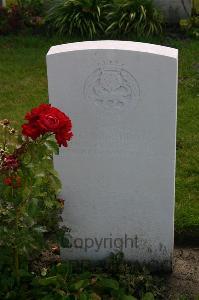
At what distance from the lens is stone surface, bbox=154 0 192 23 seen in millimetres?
9438

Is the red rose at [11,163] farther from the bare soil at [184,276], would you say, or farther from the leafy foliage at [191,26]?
the leafy foliage at [191,26]

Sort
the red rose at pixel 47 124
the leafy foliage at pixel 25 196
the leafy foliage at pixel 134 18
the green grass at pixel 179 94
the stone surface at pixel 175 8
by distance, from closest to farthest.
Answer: the red rose at pixel 47 124 < the leafy foliage at pixel 25 196 < the green grass at pixel 179 94 < the leafy foliage at pixel 134 18 < the stone surface at pixel 175 8

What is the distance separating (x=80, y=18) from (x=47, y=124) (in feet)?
19.3

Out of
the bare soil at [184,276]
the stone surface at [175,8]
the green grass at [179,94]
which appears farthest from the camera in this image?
the stone surface at [175,8]

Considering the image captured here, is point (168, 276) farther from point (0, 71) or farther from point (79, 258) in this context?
point (0, 71)

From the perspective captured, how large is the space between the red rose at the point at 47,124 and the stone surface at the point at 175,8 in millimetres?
6435

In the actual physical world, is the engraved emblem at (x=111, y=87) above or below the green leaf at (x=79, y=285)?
above

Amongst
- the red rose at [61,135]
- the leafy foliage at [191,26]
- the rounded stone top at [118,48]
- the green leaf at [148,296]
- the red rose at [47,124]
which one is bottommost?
the green leaf at [148,296]

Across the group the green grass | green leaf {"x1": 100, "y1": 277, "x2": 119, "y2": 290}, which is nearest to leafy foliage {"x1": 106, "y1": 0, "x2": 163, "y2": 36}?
the green grass

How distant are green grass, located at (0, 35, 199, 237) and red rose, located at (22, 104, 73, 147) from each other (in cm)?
157

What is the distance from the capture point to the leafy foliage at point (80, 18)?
8875 mm

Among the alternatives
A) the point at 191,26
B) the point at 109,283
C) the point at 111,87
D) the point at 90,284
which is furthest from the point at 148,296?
the point at 191,26

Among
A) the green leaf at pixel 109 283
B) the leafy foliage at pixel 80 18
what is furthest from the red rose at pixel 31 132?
the leafy foliage at pixel 80 18

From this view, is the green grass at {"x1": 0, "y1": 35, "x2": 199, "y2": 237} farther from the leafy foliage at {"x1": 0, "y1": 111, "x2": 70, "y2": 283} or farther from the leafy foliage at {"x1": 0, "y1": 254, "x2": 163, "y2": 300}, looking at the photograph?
the leafy foliage at {"x1": 0, "y1": 111, "x2": 70, "y2": 283}
